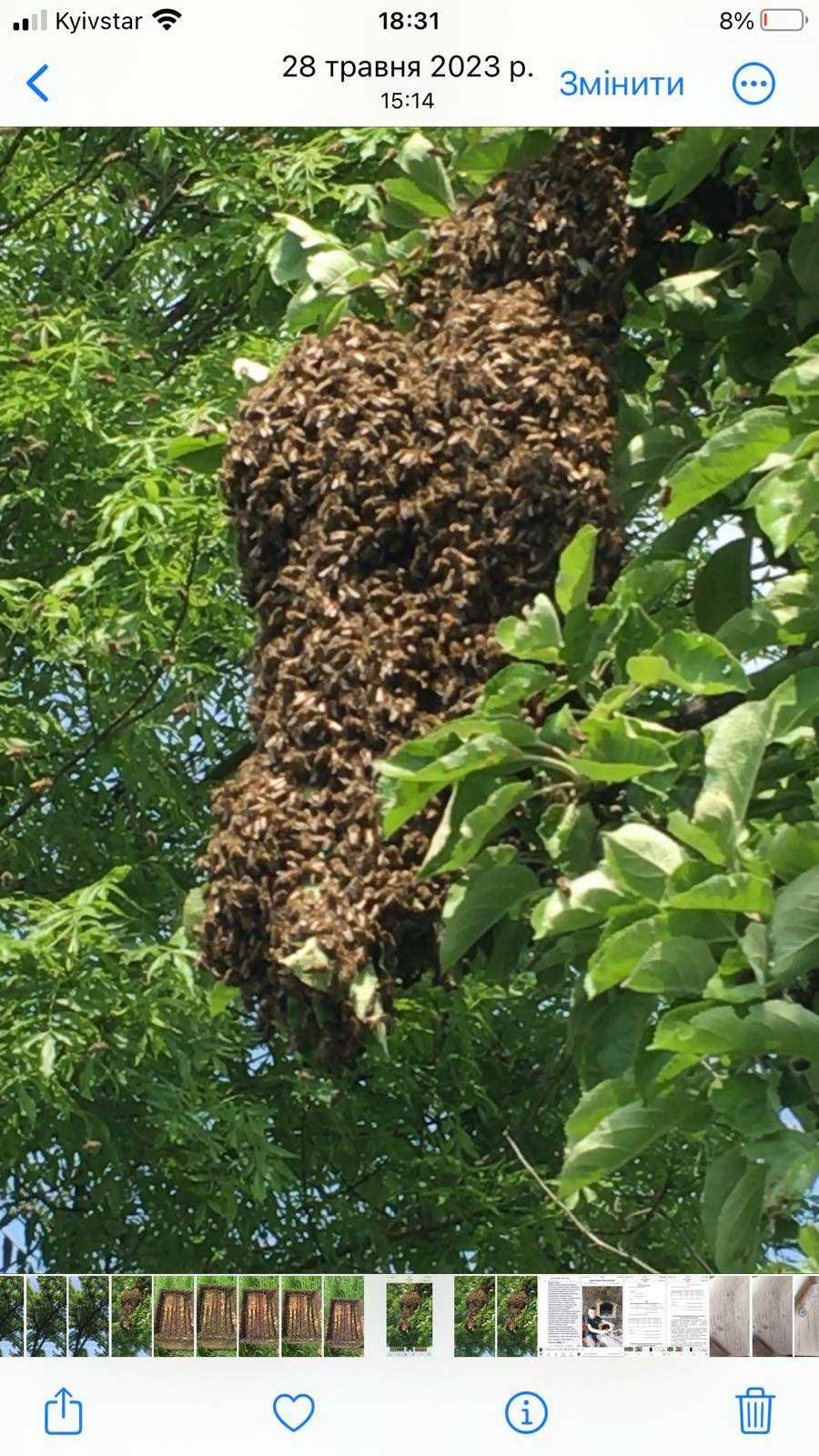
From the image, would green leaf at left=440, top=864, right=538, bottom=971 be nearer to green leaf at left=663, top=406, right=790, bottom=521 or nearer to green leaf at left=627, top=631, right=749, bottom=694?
green leaf at left=627, top=631, right=749, bottom=694

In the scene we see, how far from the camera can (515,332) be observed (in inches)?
156

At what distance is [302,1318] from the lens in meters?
3.96

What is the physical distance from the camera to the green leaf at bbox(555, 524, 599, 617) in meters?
3.57

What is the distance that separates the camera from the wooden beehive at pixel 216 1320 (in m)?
3.93

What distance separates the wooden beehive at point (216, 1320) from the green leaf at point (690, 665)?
3.99 ft

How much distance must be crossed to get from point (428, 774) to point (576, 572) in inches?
14.2

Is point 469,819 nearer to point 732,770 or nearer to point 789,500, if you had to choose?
point 732,770
